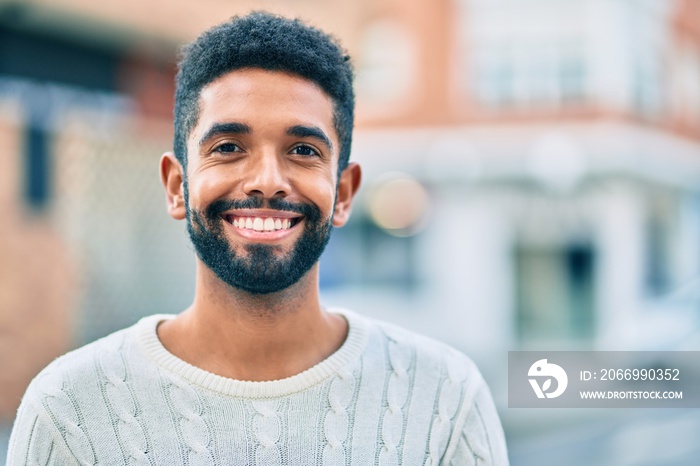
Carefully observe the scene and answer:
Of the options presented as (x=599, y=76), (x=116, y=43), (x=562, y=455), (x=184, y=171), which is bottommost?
(x=562, y=455)

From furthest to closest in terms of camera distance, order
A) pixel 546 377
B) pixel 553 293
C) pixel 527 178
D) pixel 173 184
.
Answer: pixel 553 293 → pixel 527 178 → pixel 546 377 → pixel 173 184

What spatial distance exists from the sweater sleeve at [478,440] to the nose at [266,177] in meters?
0.77

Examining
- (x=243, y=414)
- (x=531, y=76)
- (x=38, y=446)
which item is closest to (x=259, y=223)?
(x=243, y=414)

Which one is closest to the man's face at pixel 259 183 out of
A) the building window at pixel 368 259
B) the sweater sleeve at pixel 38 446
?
the sweater sleeve at pixel 38 446

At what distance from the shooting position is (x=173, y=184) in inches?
97.3

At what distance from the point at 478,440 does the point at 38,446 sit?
3.62 ft

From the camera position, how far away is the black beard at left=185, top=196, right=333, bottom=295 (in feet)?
7.22

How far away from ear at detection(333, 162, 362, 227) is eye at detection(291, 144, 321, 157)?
0.19 m

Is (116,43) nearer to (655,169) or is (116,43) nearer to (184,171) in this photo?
(184,171)

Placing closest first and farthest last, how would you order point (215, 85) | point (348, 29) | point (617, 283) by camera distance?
point (215, 85)
point (348, 29)
point (617, 283)

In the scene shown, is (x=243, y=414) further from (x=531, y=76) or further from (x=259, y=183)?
(x=531, y=76)

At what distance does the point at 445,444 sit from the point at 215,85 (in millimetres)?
1108

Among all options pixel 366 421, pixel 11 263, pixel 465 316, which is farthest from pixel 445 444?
pixel 465 316

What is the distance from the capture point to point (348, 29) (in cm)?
995
